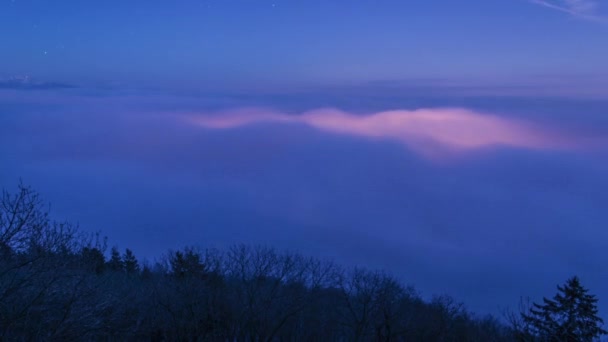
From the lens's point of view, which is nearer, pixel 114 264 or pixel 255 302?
pixel 255 302

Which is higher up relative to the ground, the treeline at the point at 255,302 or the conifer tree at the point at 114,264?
the conifer tree at the point at 114,264

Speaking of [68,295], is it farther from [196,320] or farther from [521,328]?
[521,328]

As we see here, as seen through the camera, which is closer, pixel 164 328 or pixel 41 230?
pixel 41 230

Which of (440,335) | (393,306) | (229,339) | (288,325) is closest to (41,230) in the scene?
(229,339)

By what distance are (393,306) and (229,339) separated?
9.06 metres

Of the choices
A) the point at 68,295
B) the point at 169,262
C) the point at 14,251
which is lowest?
the point at 68,295

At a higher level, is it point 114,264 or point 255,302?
point 114,264

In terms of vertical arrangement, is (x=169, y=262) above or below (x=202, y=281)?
above

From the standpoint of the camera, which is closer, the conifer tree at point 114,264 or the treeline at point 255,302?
the treeline at point 255,302

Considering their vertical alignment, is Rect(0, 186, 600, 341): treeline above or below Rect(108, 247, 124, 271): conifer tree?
below

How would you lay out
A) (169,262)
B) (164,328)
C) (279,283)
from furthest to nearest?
(169,262), (279,283), (164,328)

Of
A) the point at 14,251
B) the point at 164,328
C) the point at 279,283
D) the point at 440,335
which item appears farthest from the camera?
the point at 440,335

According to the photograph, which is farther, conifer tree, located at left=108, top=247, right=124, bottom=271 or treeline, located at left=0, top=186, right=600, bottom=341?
conifer tree, located at left=108, top=247, right=124, bottom=271

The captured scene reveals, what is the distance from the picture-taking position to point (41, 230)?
15.8m
